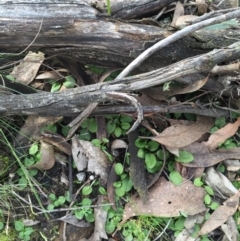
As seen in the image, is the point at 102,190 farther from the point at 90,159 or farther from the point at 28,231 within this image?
the point at 28,231

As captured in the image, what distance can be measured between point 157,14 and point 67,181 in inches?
38.3

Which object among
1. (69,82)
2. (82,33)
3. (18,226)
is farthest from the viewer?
(69,82)

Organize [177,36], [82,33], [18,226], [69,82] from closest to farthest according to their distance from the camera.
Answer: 1. [177,36]
2. [82,33]
3. [18,226]
4. [69,82]

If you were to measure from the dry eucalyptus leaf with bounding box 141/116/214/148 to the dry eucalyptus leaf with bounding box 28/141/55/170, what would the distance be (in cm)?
51

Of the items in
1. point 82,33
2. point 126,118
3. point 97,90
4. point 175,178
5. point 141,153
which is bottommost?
point 175,178

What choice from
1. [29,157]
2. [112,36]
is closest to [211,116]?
[112,36]

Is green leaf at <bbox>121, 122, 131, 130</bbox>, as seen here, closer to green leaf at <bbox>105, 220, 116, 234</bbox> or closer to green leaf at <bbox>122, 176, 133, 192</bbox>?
green leaf at <bbox>122, 176, 133, 192</bbox>

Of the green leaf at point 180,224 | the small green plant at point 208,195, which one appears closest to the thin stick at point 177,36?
the small green plant at point 208,195

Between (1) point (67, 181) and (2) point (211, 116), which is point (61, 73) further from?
(2) point (211, 116)

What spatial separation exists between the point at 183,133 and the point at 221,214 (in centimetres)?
44

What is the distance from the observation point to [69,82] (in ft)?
6.66

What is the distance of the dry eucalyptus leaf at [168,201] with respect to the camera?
1.92m

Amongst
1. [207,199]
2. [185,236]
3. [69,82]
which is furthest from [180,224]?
[69,82]

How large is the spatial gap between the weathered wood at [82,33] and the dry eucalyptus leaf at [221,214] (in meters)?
0.75
